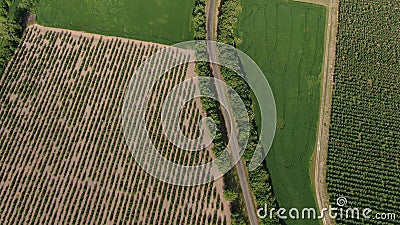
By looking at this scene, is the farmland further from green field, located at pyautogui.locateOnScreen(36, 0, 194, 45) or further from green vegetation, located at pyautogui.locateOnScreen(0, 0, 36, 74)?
green field, located at pyautogui.locateOnScreen(36, 0, 194, 45)

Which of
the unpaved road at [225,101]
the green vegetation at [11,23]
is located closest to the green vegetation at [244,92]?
the unpaved road at [225,101]

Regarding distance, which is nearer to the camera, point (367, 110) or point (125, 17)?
point (367, 110)

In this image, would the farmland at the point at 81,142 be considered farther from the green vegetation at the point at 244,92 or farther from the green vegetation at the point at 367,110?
the green vegetation at the point at 367,110

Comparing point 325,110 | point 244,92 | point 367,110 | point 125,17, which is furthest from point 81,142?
point 367,110

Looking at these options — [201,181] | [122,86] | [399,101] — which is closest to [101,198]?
[201,181]

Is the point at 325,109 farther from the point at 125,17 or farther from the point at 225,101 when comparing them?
the point at 125,17

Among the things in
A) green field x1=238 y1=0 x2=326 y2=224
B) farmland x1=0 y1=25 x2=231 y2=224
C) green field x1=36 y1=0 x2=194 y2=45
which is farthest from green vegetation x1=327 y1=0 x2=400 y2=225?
green field x1=36 y1=0 x2=194 y2=45

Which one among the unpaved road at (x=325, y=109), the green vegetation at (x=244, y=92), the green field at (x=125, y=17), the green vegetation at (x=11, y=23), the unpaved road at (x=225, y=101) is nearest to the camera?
the green vegetation at (x=244, y=92)
